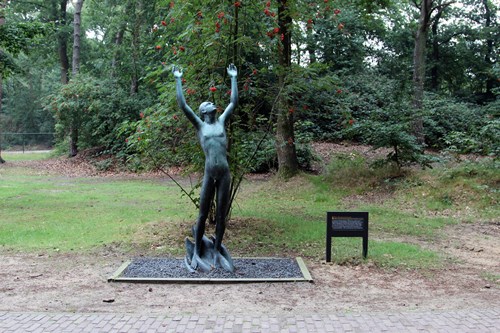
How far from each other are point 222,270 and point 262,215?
501cm

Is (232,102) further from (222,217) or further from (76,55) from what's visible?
(76,55)

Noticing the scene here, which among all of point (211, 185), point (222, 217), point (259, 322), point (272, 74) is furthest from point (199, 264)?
point (272, 74)

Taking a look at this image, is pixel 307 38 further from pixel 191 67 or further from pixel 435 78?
pixel 191 67

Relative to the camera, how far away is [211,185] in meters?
6.93

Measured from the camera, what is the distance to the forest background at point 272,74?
9.24 metres

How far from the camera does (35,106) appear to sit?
5344 centimetres

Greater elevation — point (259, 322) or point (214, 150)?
point (214, 150)

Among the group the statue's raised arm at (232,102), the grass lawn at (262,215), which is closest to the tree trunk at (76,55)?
the grass lawn at (262,215)

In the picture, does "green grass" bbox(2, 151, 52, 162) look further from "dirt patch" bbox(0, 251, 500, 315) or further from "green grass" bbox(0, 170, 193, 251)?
"dirt patch" bbox(0, 251, 500, 315)

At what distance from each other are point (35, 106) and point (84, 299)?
53067mm

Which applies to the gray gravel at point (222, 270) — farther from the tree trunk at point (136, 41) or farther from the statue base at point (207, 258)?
the tree trunk at point (136, 41)

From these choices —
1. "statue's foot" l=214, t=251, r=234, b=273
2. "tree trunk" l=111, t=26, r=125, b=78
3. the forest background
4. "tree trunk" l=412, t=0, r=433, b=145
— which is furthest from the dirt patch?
"tree trunk" l=111, t=26, r=125, b=78

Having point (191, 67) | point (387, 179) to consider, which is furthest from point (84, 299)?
point (387, 179)

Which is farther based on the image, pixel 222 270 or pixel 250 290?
pixel 222 270
